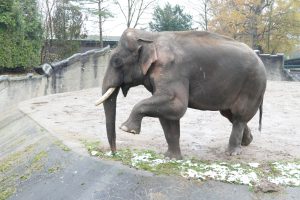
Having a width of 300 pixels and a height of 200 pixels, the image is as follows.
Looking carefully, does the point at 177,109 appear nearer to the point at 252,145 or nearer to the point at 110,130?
the point at 110,130

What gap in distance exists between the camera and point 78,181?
5270 mm

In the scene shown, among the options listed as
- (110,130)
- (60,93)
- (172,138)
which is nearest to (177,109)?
(172,138)

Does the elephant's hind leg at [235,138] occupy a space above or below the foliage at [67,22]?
below

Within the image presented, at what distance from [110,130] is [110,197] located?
96cm

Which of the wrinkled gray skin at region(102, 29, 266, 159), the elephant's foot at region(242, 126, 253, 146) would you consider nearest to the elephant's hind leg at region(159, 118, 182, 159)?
the wrinkled gray skin at region(102, 29, 266, 159)

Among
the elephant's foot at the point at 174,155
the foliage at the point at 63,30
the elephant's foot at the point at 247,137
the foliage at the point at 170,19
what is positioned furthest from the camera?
the foliage at the point at 170,19

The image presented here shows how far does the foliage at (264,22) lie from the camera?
28.8 m

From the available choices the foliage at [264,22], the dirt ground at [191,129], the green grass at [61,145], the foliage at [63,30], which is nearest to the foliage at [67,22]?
the foliage at [63,30]

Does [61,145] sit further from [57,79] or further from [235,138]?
[57,79]

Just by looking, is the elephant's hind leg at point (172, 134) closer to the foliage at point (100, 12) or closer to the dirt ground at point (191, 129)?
the dirt ground at point (191, 129)

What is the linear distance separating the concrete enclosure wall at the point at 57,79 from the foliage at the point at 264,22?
47.0 feet

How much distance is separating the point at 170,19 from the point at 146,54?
23917 mm

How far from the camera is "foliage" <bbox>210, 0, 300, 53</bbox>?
28797mm

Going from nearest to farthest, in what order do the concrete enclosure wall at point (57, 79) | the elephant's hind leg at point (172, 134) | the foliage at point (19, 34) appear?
the elephant's hind leg at point (172, 134)
the concrete enclosure wall at point (57, 79)
the foliage at point (19, 34)
